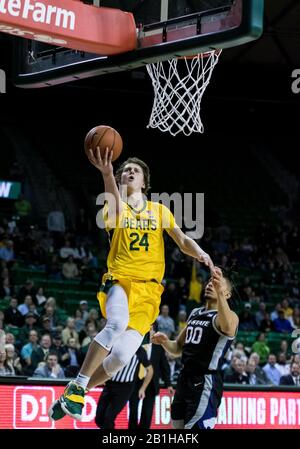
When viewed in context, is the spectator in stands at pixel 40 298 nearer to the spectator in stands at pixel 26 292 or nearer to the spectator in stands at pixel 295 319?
the spectator in stands at pixel 26 292

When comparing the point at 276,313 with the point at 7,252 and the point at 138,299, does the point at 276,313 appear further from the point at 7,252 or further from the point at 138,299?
the point at 138,299

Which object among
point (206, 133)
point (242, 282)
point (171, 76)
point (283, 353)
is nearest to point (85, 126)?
point (206, 133)

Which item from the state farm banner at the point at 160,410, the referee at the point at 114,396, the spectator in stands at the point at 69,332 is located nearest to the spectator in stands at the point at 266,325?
the spectator in stands at the point at 69,332

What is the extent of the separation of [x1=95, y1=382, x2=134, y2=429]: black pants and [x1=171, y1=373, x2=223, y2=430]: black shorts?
183 cm

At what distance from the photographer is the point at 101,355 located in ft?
22.6

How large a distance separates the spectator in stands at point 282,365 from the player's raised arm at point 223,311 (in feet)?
24.1

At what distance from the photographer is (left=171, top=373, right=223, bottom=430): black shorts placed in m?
7.48

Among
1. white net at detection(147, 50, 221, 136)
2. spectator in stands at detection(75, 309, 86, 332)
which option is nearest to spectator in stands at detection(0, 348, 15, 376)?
spectator in stands at detection(75, 309, 86, 332)

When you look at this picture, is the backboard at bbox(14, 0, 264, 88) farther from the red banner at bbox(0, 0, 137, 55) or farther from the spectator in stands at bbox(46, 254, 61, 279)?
the spectator in stands at bbox(46, 254, 61, 279)

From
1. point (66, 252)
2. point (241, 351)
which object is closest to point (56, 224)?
point (66, 252)

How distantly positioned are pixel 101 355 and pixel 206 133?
1793cm

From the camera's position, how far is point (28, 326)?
14039mm

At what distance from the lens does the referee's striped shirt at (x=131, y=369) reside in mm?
9648

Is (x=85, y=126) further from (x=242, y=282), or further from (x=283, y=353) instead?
(x=283, y=353)
